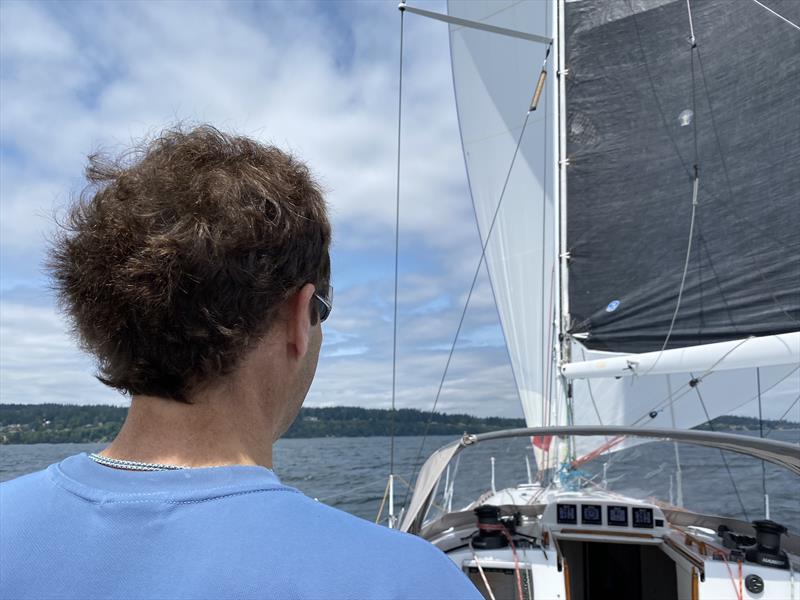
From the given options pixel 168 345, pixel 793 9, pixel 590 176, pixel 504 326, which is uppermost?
pixel 793 9

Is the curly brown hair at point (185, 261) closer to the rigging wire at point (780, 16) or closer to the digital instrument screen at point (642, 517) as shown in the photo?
the digital instrument screen at point (642, 517)

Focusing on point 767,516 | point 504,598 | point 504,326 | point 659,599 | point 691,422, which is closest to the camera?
point 504,598

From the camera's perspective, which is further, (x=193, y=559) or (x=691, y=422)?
(x=691, y=422)

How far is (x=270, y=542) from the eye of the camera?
561 mm

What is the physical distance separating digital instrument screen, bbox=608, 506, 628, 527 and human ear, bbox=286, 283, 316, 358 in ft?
10.9

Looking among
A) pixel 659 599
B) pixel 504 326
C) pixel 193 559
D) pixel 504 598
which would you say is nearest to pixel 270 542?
pixel 193 559

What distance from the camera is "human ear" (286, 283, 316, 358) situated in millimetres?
766

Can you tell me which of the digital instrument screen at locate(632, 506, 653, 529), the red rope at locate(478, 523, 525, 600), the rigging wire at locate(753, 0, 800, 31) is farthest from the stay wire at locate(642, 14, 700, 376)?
the red rope at locate(478, 523, 525, 600)

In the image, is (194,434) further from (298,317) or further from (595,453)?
(595,453)

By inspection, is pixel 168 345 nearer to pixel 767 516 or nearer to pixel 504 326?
pixel 767 516

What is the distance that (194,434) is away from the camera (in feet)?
2.25

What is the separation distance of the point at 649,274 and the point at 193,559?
5607mm

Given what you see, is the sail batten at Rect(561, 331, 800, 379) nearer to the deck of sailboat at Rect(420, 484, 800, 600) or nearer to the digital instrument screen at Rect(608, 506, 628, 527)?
the deck of sailboat at Rect(420, 484, 800, 600)

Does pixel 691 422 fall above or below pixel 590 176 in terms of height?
below
